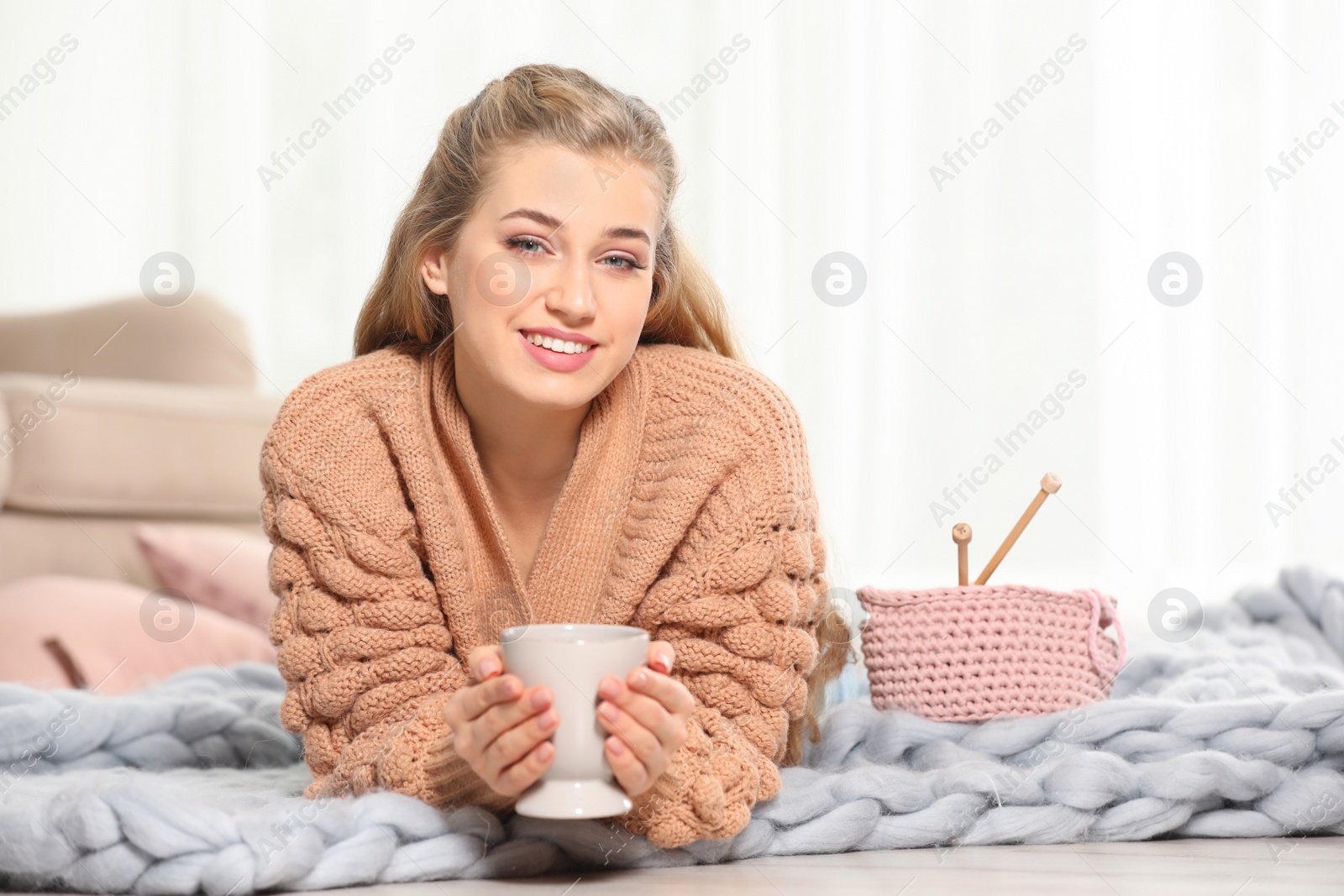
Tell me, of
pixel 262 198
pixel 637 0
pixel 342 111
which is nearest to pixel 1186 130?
pixel 637 0

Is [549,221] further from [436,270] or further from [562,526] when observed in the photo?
[562,526]

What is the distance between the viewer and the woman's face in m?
1.01

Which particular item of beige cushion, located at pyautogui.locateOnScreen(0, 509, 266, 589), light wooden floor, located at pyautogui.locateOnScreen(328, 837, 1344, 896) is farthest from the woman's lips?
beige cushion, located at pyautogui.locateOnScreen(0, 509, 266, 589)

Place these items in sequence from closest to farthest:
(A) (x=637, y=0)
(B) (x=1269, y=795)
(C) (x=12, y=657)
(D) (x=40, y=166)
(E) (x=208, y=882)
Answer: (E) (x=208, y=882) < (B) (x=1269, y=795) < (C) (x=12, y=657) < (D) (x=40, y=166) < (A) (x=637, y=0)

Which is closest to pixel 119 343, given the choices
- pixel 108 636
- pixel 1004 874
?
pixel 108 636

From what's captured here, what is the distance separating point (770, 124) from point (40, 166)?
148cm

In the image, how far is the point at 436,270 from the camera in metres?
1.13

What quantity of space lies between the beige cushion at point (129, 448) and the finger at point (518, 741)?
4.03ft

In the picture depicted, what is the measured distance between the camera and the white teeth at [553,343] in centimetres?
102

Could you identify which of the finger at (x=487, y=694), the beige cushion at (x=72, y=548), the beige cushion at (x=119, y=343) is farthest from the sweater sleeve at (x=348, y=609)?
the beige cushion at (x=119, y=343)

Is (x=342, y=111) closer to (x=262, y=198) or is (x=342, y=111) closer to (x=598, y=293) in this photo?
(x=262, y=198)

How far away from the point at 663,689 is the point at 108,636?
0.97 m

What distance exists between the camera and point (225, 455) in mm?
1913

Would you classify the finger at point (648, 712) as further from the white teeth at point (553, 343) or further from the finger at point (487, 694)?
the white teeth at point (553, 343)
